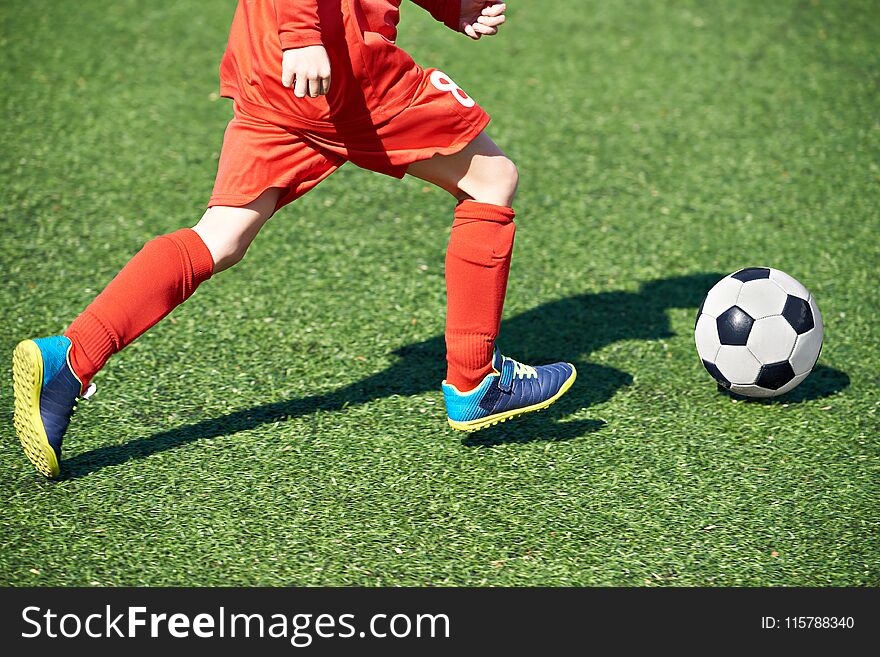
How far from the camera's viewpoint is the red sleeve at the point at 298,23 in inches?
107

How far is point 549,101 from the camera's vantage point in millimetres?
6078

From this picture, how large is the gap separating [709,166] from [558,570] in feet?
10.3

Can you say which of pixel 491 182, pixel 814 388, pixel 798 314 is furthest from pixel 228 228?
pixel 814 388

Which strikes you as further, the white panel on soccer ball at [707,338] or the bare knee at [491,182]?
the white panel on soccer ball at [707,338]

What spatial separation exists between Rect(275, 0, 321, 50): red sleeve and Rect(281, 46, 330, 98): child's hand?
0.02 m

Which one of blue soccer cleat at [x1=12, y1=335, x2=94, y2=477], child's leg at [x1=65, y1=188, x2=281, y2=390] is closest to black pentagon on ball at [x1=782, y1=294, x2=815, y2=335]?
child's leg at [x1=65, y1=188, x2=281, y2=390]

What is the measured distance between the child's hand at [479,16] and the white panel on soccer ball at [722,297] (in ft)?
3.73

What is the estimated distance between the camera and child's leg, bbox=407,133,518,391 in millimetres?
3166

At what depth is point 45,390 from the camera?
2.90 m

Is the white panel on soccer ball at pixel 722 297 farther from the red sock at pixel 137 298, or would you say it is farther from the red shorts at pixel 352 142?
the red sock at pixel 137 298

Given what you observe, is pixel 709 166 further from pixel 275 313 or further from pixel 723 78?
pixel 275 313

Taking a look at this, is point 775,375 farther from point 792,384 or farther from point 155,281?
point 155,281

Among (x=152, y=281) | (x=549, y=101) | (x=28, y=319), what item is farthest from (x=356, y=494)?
(x=549, y=101)

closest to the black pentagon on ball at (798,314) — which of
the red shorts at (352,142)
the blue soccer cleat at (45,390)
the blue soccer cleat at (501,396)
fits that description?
the blue soccer cleat at (501,396)
